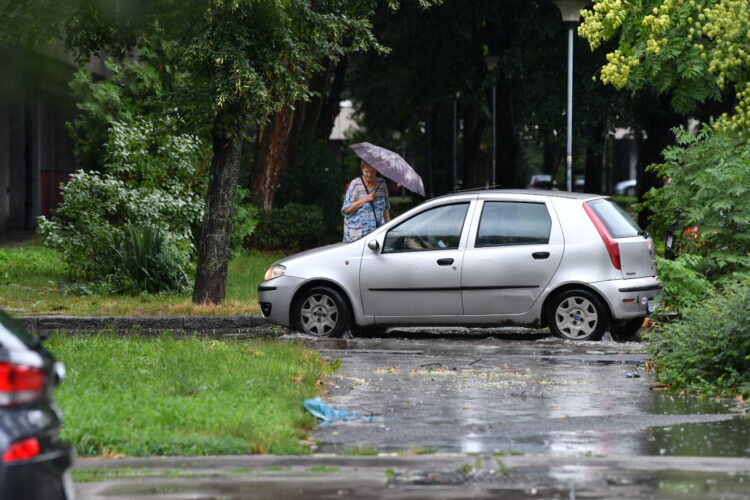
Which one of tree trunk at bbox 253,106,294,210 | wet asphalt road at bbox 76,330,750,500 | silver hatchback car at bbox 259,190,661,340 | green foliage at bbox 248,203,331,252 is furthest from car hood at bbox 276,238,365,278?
tree trunk at bbox 253,106,294,210

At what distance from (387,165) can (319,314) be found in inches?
101

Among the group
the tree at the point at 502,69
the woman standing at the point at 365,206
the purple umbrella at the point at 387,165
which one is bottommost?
the woman standing at the point at 365,206

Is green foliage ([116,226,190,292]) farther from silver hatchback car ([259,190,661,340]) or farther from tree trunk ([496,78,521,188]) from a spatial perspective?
tree trunk ([496,78,521,188])

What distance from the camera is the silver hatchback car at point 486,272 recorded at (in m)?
13.8

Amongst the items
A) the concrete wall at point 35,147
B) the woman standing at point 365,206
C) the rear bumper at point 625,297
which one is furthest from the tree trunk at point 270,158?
the rear bumper at point 625,297

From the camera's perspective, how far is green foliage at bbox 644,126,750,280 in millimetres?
13359

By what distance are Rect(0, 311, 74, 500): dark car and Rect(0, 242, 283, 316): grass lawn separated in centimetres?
1055

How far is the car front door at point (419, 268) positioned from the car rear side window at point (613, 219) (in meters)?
1.36

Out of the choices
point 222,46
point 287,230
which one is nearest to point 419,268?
point 222,46

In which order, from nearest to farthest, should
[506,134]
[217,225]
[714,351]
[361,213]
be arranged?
[714,351] < [361,213] < [217,225] < [506,134]

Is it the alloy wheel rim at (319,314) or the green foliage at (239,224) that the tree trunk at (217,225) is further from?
the green foliage at (239,224)

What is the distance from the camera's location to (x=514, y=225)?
46.3ft

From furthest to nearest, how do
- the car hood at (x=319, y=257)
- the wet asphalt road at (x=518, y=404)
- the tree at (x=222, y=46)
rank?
the tree at (x=222, y=46)
the car hood at (x=319, y=257)
the wet asphalt road at (x=518, y=404)

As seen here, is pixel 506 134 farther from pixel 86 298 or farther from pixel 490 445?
pixel 490 445
